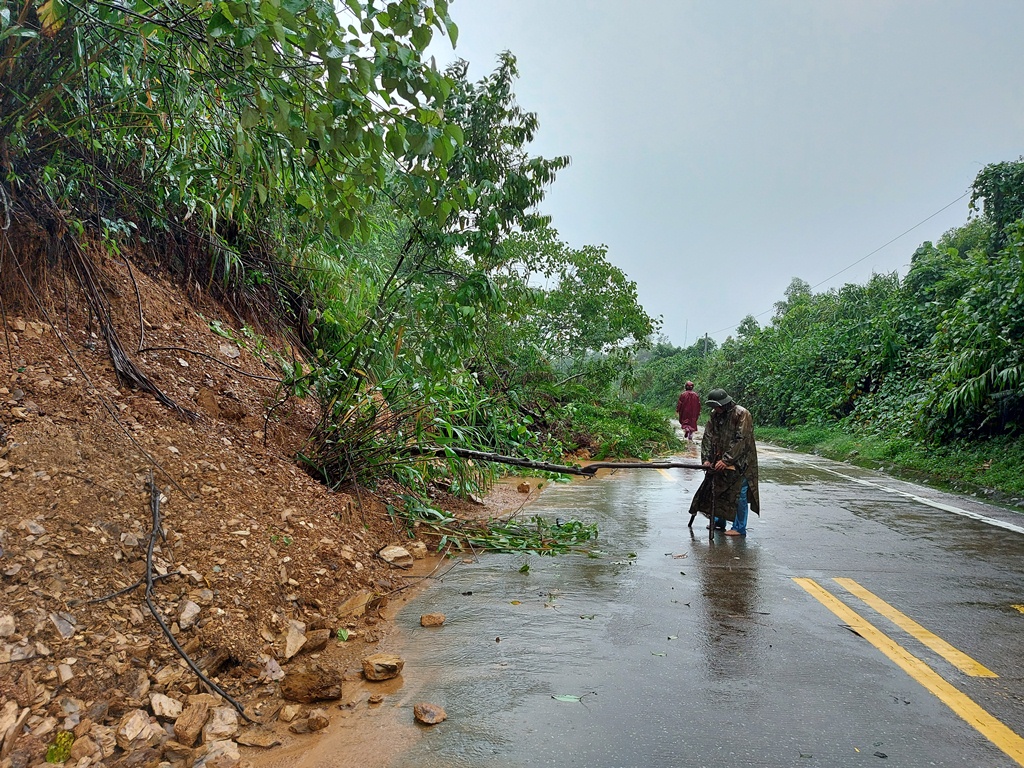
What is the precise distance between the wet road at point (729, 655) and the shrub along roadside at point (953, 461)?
4.39 metres

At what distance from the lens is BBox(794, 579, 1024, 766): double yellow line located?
292cm

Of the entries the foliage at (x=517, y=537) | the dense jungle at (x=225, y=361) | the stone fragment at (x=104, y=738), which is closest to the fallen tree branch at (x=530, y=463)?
the dense jungle at (x=225, y=361)

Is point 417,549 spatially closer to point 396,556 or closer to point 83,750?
point 396,556

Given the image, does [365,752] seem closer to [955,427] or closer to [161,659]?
[161,659]

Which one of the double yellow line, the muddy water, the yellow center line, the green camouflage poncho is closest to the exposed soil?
the muddy water

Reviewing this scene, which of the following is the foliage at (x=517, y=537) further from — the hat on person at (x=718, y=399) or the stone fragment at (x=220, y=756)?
the stone fragment at (x=220, y=756)

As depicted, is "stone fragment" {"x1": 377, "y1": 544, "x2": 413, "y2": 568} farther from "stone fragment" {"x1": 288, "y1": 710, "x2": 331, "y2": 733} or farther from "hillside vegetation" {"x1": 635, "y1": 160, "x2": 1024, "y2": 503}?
"hillside vegetation" {"x1": 635, "y1": 160, "x2": 1024, "y2": 503}

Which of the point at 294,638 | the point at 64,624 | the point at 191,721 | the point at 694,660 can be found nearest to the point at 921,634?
the point at 694,660

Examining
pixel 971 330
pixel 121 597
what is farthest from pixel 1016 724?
pixel 971 330

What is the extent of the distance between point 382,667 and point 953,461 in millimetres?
12929

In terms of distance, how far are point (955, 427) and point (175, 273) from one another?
14404 mm

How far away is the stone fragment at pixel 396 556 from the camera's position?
5.46 metres

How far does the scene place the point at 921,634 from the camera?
4098 millimetres

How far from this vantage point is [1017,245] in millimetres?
11703
